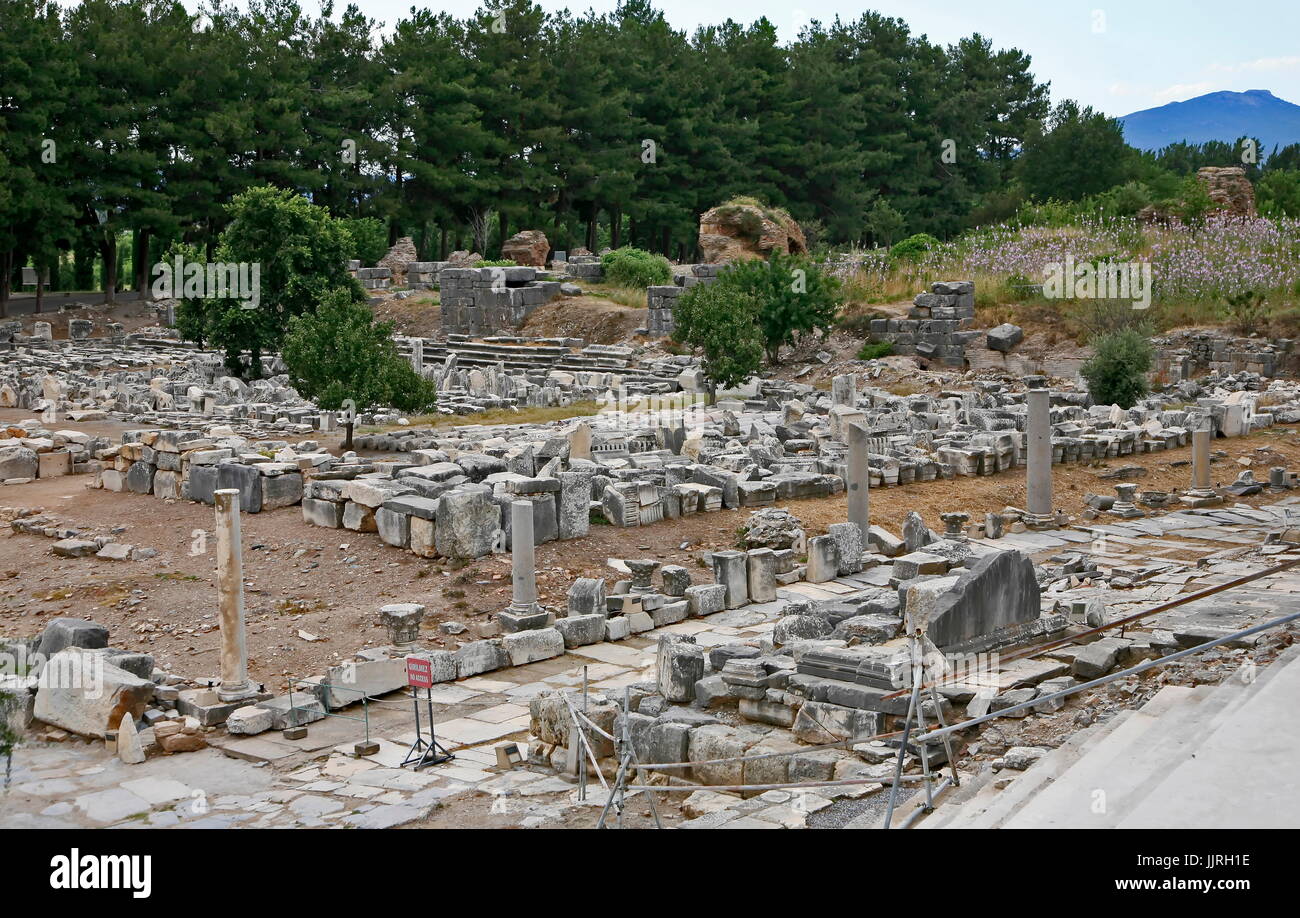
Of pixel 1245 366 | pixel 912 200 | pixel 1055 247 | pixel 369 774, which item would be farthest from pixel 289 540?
pixel 912 200

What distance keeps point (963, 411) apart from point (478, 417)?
8.97 metres

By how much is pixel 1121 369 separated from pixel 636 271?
59.9 feet

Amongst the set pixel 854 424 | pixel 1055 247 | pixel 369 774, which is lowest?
pixel 369 774

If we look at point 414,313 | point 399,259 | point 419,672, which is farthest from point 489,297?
point 419,672

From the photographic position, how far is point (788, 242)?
4188 centimetres

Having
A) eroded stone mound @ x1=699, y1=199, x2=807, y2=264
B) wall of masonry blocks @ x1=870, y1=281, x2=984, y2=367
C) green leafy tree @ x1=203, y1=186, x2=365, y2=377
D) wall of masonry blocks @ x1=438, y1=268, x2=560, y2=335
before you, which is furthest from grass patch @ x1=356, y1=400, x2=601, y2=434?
eroded stone mound @ x1=699, y1=199, x2=807, y2=264

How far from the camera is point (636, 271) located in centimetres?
4147

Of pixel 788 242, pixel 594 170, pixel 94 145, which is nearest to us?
pixel 788 242

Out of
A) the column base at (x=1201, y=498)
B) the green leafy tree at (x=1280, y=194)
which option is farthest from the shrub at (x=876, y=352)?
the column base at (x=1201, y=498)

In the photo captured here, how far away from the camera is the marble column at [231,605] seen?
11234 millimetres

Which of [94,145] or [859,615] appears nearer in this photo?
[859,615]

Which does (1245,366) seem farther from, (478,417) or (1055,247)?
(478,417)

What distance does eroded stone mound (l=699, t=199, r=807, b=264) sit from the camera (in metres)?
41.0

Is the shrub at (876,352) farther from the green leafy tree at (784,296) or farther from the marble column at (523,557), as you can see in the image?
the marble column at (523,557)
